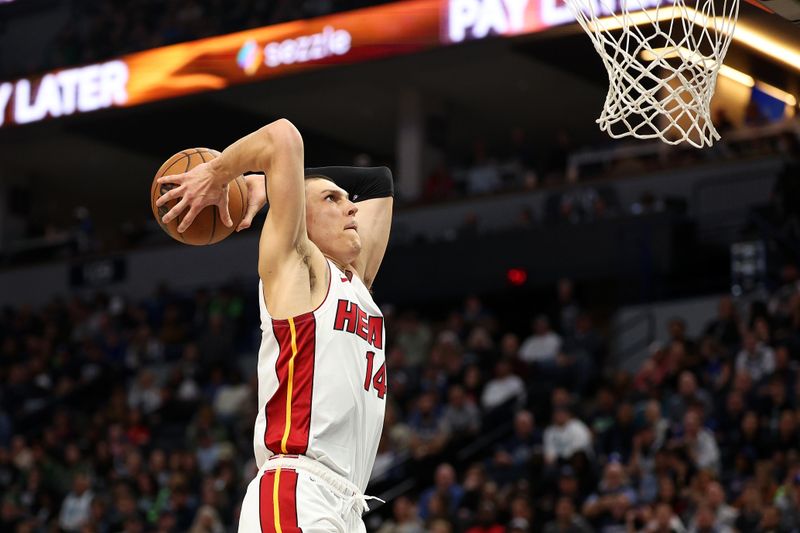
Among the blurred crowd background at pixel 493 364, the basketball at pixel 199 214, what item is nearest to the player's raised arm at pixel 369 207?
the basketball at pixel 199 214

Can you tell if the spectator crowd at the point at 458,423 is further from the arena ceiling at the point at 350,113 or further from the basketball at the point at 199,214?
the basketball at the point at 199,214

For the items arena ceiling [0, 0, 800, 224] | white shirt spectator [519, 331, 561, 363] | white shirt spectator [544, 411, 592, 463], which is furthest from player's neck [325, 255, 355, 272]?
arena ceiling [0, 0, 800, 224]

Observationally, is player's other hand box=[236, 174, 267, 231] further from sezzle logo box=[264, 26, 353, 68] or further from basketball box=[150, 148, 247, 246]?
sezzle logo box=[264, 26, 353, 68]

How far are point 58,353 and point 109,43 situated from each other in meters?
5.41

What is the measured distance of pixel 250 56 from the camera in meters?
18.4

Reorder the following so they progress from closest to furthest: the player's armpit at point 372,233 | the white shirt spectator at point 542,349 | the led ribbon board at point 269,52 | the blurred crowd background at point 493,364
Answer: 1. the player's armpit at point 372,233
2. the blurred crowd background at point 493,364
3. the white shirt spectator at point 542,349
4. the led ribbon board at point 269,52

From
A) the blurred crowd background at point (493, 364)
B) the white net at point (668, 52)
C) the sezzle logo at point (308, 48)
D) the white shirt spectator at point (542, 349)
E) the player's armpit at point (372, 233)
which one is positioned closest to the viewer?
the player's armpit at point (372, 233)

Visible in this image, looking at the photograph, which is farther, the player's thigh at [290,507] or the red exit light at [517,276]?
the red exit light at [517,276]

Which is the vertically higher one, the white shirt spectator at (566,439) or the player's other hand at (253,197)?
the player's other hand at (253,197)

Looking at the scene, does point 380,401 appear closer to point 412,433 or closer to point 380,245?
point 380,245

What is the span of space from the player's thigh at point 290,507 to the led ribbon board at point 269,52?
11615 millimetres

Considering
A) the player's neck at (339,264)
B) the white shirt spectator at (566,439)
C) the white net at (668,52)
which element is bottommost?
the white shirt spectator at (566,439)

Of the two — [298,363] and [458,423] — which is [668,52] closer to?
[298,363]

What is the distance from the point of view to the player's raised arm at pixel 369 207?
16.6 ft
